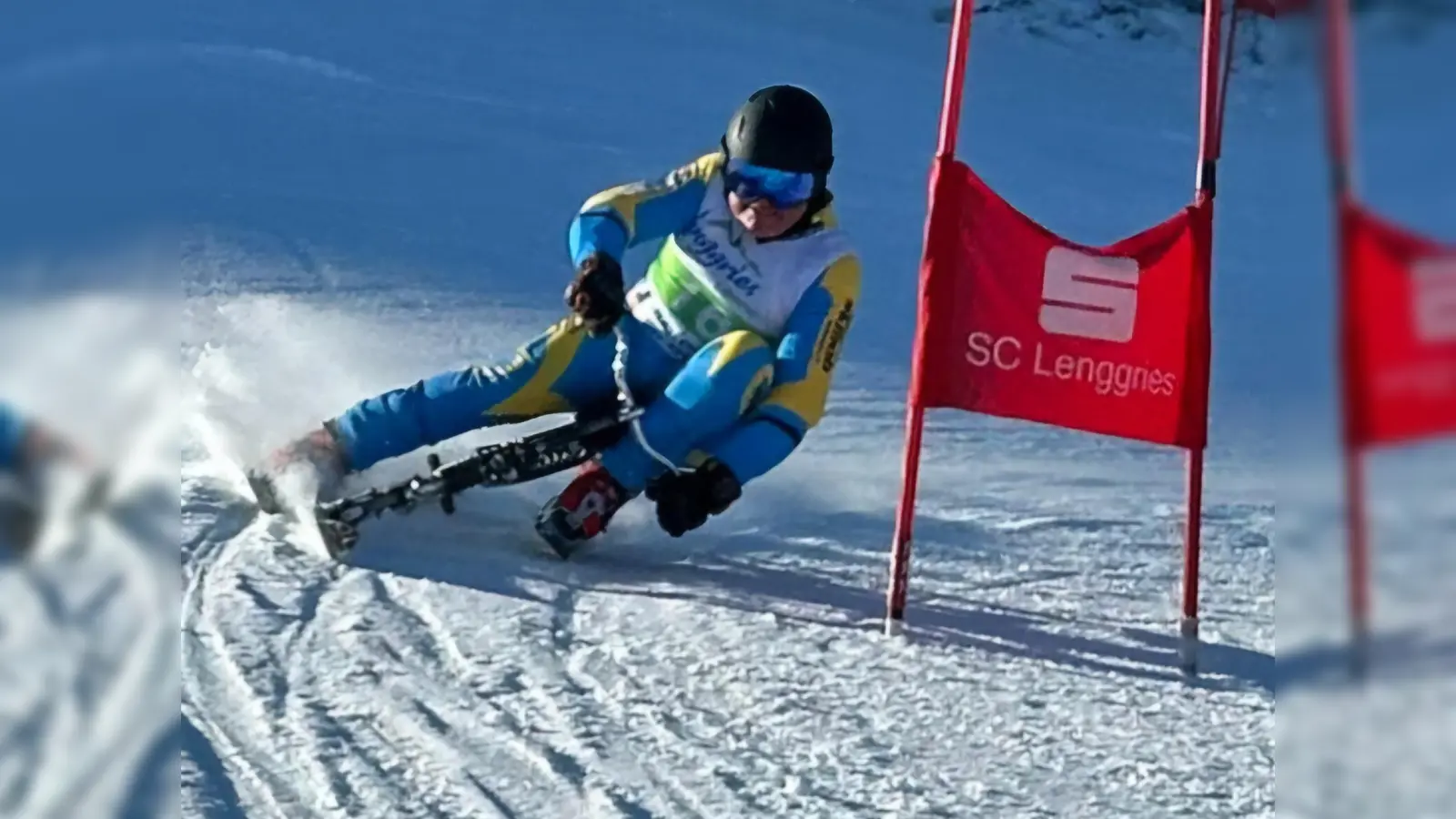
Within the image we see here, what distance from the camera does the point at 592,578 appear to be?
3223 mm

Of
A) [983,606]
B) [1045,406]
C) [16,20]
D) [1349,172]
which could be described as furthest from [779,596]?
[16,20]

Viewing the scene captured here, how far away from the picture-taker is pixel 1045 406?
2.98 m

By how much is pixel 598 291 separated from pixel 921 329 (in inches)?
26.3

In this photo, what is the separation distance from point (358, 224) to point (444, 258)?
0.41 metres

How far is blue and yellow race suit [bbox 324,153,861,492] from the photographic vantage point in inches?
132

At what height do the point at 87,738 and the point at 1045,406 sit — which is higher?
the point at 1045,406

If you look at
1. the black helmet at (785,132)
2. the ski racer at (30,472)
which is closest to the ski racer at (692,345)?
the black helmet at (785,132)

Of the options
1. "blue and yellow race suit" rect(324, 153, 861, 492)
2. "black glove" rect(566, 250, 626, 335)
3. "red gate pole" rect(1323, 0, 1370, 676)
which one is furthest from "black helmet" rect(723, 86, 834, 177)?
"red gate pole" rect(1323, 0, 1370, 676)

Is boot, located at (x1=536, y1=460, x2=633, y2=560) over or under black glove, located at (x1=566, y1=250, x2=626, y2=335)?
under

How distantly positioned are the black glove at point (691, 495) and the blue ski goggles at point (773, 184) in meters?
0.58

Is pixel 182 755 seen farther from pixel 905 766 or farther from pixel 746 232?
pixel 746 232

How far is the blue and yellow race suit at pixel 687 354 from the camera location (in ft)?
11.0

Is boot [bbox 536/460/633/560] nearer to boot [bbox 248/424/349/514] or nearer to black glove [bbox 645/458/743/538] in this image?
black glove [bbox 645/458/743/538]

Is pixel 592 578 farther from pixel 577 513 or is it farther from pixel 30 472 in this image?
pixel 30 472
